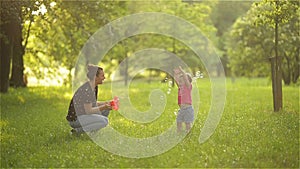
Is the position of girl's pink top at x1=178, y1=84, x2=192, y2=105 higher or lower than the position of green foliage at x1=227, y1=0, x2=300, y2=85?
lower

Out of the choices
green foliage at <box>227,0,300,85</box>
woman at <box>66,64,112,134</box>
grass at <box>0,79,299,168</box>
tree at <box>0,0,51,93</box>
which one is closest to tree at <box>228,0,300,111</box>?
green foliage at <box>227,0,300,85</box>

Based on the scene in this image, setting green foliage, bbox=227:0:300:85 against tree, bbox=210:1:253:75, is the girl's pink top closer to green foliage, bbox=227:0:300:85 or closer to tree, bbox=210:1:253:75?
green foliage, bbox=227:0:300:85

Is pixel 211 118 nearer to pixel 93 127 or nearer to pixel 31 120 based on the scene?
pixel 93 127

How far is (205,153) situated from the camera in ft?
40.6

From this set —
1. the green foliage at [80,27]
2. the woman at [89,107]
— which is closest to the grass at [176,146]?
the woman at [89,107]

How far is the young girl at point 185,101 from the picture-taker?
1463 cm

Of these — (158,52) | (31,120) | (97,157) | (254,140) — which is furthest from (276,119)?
(158,52)

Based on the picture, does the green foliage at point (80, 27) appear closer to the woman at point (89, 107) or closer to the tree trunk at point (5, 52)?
the tree trunk at point (5, 52)

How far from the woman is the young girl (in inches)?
79.9

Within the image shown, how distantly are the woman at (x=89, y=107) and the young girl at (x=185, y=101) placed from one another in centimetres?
203

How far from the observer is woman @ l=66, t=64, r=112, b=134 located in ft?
47.8

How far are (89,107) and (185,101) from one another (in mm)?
2706

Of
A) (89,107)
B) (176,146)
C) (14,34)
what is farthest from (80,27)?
(176,146)

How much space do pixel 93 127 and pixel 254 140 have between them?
4.49 m
